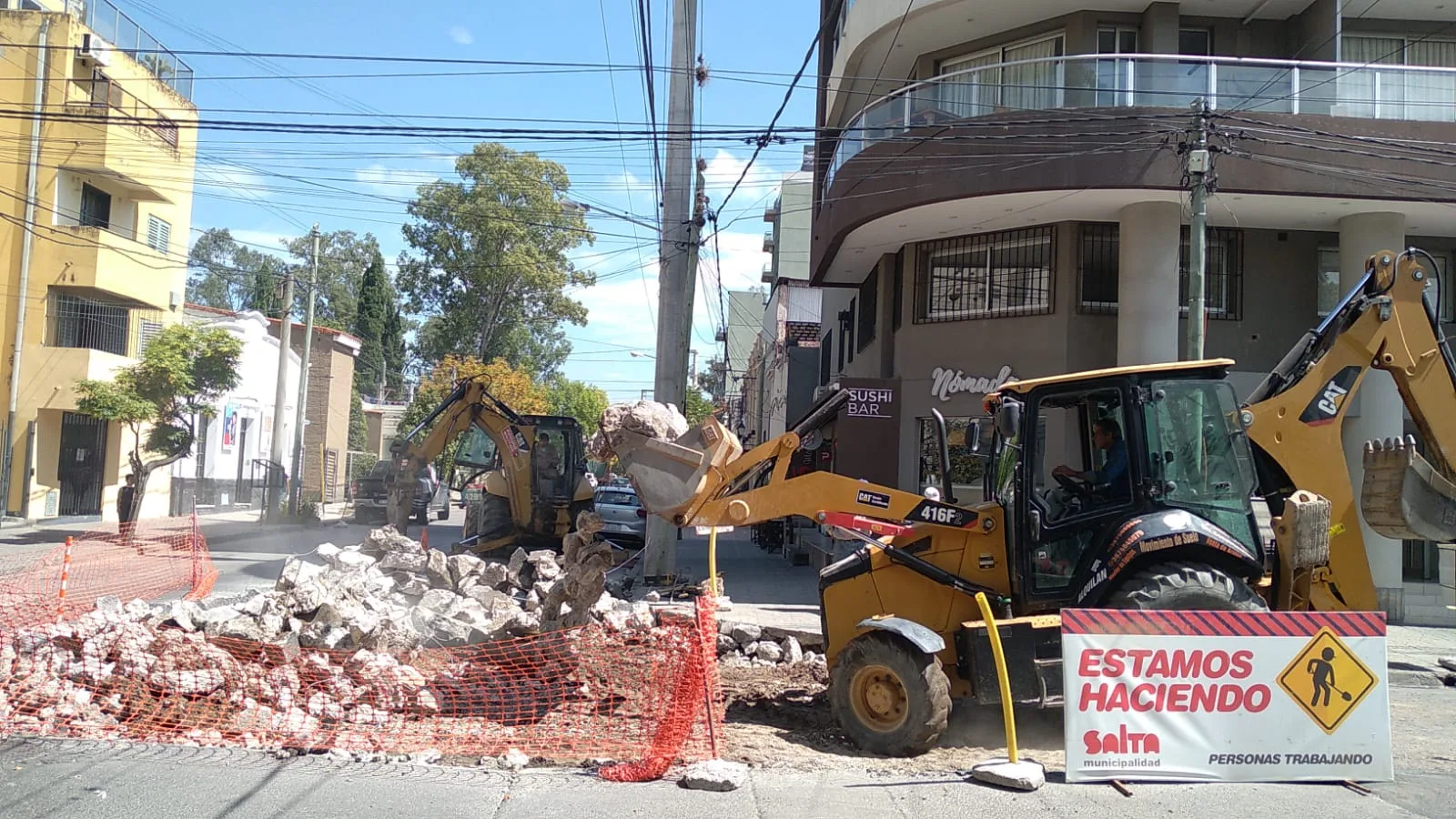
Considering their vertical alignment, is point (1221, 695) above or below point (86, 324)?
below

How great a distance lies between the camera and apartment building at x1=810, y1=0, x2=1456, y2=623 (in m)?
15.2

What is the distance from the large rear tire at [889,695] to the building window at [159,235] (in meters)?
29.3

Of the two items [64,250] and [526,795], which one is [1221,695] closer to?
[526,795]

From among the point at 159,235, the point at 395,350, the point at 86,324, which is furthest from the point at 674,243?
the point at 395,350

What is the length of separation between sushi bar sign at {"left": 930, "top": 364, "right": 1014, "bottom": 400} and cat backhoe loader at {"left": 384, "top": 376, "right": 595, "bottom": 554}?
21.4 ft

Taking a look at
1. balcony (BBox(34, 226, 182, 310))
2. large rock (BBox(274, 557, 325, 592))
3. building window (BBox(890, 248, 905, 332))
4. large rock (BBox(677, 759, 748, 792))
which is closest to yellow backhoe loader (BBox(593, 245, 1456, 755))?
large rock (BBox(677, 759, 748, 792))

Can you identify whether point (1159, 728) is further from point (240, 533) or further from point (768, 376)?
point (768, 376)

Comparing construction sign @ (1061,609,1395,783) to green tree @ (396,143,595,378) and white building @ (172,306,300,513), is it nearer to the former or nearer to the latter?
white building @ (172,306,300,513)

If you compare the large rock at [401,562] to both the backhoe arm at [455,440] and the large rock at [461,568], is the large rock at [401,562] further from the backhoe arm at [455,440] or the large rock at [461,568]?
the backhoe arm at [455,440]

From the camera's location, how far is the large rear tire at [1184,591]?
6785mm

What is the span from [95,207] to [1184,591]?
101ft

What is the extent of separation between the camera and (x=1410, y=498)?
7.75 metres

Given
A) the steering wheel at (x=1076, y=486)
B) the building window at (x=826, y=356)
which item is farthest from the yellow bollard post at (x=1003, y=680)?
the building window at (x=826, y=356)

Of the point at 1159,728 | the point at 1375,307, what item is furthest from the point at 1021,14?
the point at 1159,728
